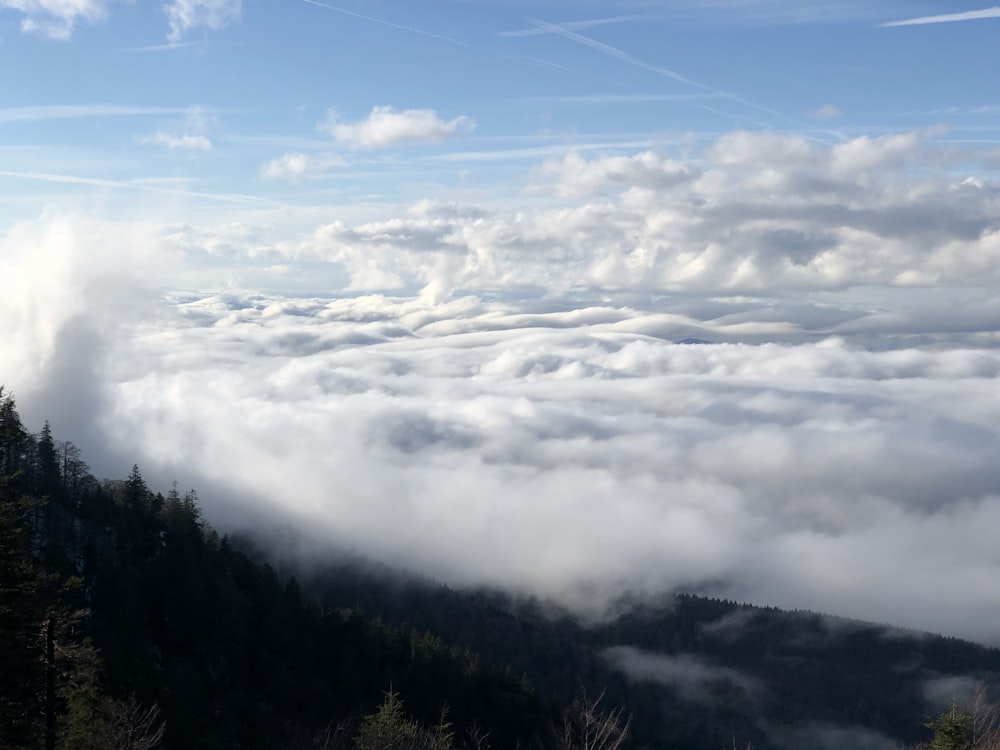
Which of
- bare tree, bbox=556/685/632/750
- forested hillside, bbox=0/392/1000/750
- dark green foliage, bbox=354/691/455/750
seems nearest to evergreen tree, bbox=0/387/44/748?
forested hillside, bbox=0/392/1000/750

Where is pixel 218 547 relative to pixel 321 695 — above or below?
above

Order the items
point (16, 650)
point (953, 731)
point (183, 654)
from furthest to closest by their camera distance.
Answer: point (183, 654), point (953, 731), point (16, 650)

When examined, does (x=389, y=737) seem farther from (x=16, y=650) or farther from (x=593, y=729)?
(x=16, y=650)

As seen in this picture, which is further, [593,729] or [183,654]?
[183,654]

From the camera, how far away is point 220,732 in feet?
209

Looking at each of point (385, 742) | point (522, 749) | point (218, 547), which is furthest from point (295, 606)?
point (385, 742)

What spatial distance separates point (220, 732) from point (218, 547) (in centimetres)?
4761

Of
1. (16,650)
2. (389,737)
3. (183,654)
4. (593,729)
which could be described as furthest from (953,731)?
(183,654)

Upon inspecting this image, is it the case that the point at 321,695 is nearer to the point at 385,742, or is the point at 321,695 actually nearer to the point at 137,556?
the point at 137,556

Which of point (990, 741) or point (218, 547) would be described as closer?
point (990, 741)

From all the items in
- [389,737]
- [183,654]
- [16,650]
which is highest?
[16,650]

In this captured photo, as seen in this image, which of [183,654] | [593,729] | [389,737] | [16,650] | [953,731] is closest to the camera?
[16,650]

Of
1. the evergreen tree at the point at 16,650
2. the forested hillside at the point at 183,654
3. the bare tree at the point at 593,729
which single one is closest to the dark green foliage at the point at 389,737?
the forested hillside at the point at 183,654

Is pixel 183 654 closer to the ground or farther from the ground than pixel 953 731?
closer to the ground
